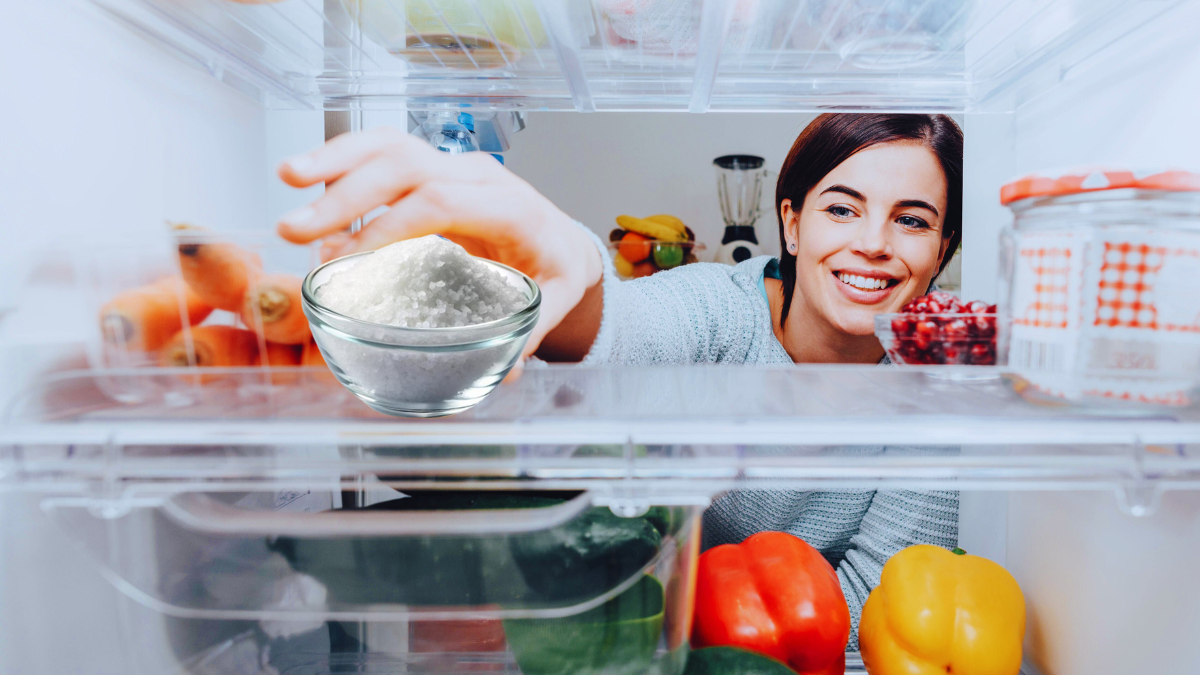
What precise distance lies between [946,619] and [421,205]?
54 cm

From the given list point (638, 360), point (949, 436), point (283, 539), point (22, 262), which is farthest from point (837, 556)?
point (22, 262)

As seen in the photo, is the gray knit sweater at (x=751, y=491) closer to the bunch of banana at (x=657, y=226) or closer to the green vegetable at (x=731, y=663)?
the bunch of banana at (x=657, y=226)

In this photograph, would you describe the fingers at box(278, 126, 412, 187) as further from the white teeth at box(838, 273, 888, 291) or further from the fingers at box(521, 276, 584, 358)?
the white teeth at box(838, 273, 888, 291)

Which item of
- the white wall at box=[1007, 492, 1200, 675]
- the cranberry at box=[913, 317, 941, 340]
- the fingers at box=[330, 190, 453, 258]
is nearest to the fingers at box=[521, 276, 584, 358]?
the fingers at box=[330, 190, 453, 258]

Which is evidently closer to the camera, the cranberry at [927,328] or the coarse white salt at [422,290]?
the coarse white salt at [422,290]

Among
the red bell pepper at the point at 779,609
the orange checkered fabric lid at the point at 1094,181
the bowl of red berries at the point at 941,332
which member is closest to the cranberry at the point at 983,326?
the bowl of red berries at the point at 941,332

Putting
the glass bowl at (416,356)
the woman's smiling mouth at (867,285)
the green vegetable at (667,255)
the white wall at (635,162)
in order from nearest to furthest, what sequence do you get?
the glass bowl at (416,356), the woman's smiling mouth at (867,285), the green vegetable at (667,255), the white wall at (635,162)

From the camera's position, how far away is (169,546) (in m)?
0.40

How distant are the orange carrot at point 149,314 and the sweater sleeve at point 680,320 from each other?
0.37 m

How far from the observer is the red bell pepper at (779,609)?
49cm

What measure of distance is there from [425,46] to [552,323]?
0.35 m

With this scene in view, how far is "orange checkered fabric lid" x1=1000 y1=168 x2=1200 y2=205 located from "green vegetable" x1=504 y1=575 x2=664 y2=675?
0.39 metres

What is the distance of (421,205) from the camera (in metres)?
0.43

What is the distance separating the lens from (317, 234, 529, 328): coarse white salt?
1.17 ft
